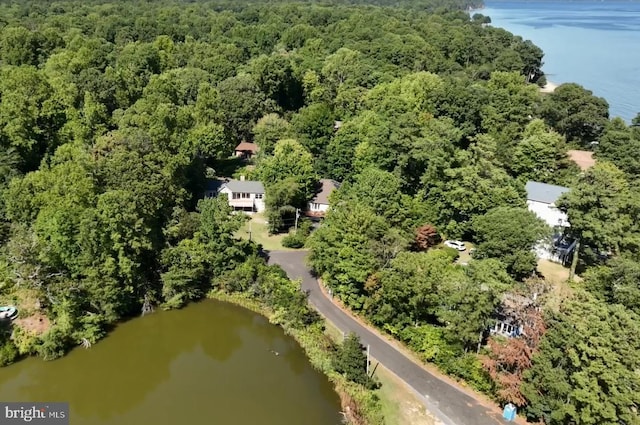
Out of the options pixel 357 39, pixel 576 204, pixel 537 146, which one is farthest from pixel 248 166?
pixel 357 39

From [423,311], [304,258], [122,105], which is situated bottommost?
[304,258]

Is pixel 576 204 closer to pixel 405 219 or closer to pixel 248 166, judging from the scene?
pixel 405 219

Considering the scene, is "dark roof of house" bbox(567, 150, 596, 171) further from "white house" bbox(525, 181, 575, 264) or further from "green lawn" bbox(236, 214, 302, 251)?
"green lawn" bbox(236, 214, 302, 251)

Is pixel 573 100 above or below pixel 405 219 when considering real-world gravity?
above

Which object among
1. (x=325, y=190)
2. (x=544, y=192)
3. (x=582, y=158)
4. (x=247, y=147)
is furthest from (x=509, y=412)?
(x=582, y=158)

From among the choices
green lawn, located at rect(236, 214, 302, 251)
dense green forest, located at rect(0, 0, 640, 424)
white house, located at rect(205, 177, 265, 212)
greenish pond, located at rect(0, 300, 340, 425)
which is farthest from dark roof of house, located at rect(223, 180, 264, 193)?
greenish pond, located at rect(0, 300, 340, 425)
